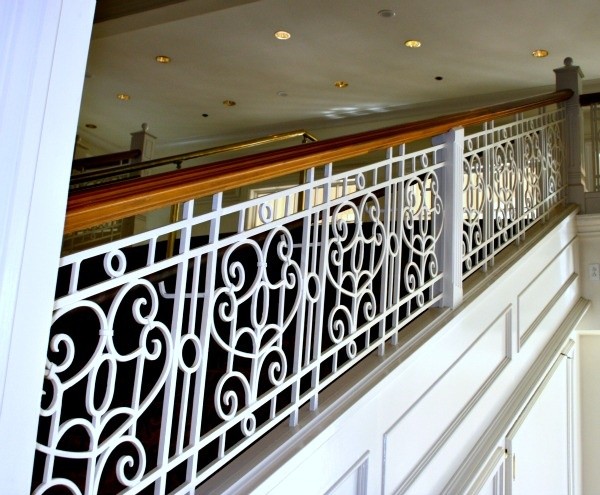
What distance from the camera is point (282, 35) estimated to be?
252 inches

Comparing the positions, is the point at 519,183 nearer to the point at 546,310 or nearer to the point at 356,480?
the point at 546,310

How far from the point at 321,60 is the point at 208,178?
236 inches

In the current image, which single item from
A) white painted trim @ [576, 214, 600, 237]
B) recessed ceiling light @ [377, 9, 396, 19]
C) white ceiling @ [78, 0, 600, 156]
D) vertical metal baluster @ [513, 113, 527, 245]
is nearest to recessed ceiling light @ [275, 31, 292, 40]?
white ceiling @ [78, 0, 600, 156]

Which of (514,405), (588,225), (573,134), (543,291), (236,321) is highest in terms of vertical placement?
(573,134)

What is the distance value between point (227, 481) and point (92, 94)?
792 cm

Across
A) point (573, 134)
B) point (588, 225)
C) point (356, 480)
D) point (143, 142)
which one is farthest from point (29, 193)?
point (143, 142)

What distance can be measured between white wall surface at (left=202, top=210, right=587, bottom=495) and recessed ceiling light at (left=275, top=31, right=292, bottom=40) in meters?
3.93

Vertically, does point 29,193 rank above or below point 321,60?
below

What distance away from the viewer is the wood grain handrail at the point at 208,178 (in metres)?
1.11

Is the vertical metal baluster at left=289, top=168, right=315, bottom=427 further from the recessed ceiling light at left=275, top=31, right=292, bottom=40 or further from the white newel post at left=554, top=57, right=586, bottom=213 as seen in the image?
the recessed ceiling light at left=275, top=31, right=292, bottom=40

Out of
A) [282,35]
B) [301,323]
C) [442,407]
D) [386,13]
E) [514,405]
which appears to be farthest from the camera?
[282,35]

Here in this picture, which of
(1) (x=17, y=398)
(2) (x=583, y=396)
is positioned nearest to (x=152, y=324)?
(1) (x=17, y=398)

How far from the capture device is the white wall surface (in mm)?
1595

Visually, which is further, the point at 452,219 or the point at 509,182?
the point at 509,182
